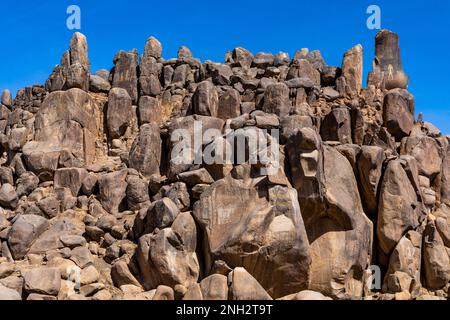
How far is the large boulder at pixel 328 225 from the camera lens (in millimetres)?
19047

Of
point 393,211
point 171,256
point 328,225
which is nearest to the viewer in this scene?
point 171,256

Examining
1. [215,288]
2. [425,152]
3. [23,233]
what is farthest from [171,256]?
[425,152]

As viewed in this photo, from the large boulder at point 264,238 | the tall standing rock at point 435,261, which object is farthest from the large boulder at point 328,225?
the tall standing rock at point 435,261

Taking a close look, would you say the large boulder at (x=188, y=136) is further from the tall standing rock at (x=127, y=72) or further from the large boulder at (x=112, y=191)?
the tall standing rock at (x=127, y=72)

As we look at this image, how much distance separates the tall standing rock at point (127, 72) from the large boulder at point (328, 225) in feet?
43.2

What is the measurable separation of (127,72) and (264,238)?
1678 cm

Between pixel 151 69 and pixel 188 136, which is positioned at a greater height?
pixel 151 69

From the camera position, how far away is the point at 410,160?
22203mm

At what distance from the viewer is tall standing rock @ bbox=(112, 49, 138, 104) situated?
96.9ft

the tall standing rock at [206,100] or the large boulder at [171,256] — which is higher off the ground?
the tall standing rock at [206,100]

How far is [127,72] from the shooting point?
30.1m

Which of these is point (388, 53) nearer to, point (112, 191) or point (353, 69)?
point (353, 69)
